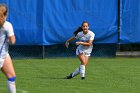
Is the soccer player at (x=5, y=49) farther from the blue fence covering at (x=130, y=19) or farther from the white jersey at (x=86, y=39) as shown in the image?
the blue fence covering at (x=130, y=19)

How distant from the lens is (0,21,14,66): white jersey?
8373 millimetres

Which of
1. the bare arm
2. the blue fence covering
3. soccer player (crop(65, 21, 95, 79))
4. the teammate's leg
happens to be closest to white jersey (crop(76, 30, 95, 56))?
soccer player (crop(65, 21, 95, 79))

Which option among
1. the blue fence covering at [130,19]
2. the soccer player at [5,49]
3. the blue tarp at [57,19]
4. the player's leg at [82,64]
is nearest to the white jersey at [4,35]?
the soccer player at [5,49]

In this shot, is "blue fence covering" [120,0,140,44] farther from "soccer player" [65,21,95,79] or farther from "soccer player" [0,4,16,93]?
"soccer player" [0,4,16,93]

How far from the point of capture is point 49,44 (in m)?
18.7

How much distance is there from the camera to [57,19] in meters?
18.6

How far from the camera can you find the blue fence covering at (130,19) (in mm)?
18969

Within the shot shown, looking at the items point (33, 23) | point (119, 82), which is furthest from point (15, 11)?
point (119, 82)

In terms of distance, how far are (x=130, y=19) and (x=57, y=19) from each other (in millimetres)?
2690

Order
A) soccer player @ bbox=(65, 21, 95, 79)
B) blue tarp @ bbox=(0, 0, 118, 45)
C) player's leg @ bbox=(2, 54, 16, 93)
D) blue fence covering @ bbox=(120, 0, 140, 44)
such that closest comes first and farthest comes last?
player's leg @ bbox=(2, 54, 16, 93), soccer player @ bbox=(65, 21, 95, 79), blue tarp @ bbox=(0, 0, 118, 45), blue fence covering @ bbox=(120, 0, 140, 44)

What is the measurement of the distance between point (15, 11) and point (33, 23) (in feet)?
2.53

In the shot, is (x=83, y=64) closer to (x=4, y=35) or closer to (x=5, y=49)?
(x=5, y=49)

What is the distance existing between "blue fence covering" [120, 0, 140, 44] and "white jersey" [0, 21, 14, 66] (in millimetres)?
10859

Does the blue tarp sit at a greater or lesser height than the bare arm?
lesser
